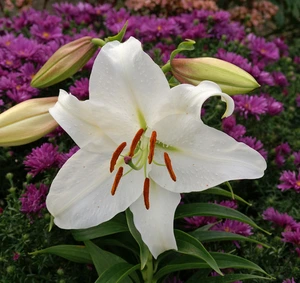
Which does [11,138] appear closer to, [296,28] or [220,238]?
[220,238]

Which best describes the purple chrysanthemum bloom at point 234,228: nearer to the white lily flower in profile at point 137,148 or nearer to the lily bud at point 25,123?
the white lily flower in profile at point 137,148

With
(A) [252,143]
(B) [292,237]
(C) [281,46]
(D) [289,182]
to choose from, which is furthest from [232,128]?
(C) [281,46]

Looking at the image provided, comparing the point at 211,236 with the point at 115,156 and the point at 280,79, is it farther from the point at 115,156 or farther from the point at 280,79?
the point at 280,79

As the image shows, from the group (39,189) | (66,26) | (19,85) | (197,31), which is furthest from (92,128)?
(66,26)

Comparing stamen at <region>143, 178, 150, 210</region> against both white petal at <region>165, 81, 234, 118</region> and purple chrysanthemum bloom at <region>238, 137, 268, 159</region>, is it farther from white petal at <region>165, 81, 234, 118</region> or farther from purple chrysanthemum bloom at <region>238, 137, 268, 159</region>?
purple chrysanthemum bloom at <region>238, 137, 268, 159</region>

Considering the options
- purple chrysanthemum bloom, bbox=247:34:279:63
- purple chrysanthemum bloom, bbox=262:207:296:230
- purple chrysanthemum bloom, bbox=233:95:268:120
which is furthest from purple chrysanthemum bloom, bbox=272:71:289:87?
purple chrysanthemum bloom, bbox=262:207:296:230

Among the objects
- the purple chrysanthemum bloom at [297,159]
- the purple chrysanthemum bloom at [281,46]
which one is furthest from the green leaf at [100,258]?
the purple chrysanthemum bloom at [281,46]
